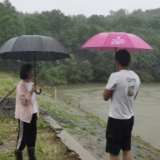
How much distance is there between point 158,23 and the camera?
177 ft

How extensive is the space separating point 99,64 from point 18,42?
1281 inches

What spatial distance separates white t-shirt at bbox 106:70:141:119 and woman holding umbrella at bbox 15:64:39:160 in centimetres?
96

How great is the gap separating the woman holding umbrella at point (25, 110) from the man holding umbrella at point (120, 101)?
3.09 feet

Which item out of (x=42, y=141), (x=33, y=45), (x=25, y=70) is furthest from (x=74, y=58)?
(x=25, y=70)

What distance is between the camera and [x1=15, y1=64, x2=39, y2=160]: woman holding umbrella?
3.01 meters

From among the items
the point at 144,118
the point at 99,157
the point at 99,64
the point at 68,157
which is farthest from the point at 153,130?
the point at 99,64

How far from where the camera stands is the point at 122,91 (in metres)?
2.69

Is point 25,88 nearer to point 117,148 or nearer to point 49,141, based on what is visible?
point 117,148

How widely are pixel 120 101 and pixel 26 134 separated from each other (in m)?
1.22

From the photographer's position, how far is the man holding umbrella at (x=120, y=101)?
8.81ft

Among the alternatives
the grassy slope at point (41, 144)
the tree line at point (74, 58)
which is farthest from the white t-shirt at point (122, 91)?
the tree line at point (74, 58)

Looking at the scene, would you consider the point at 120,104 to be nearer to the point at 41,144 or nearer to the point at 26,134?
the point at 26,134

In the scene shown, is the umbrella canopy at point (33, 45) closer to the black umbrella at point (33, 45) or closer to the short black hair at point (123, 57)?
the black umbrella at point (33, 45)

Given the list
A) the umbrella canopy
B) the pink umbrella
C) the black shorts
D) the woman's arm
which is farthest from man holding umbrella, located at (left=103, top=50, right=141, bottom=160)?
the umbrella canopy
